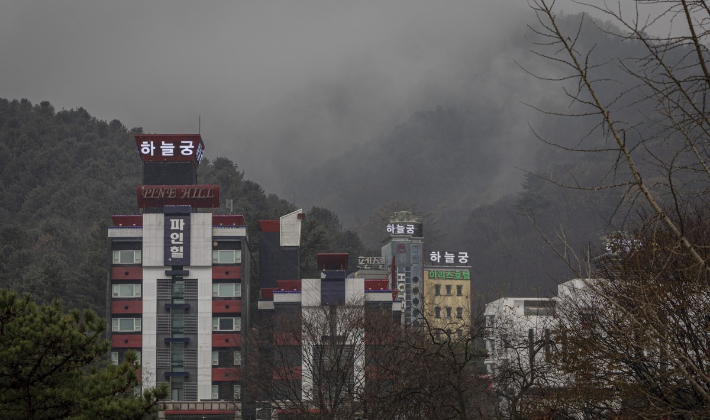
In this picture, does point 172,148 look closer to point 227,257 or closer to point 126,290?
point 227,257

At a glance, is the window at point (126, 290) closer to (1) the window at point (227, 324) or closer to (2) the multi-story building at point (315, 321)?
(1) the window at point (227, 324)

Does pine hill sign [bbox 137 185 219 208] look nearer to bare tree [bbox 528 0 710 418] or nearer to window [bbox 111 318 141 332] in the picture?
window [bbox 111 318 141 332]

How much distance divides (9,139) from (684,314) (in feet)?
588

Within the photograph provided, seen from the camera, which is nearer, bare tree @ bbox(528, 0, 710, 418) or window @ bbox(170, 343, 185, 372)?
bare tree @ bbox(528, 0, 710, 418)

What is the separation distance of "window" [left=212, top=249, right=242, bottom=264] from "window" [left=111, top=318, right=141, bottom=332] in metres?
8.21

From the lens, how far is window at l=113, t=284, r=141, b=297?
8031 centimetres

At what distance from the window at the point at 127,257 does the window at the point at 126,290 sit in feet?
6.69

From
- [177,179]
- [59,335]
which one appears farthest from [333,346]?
[59,335]

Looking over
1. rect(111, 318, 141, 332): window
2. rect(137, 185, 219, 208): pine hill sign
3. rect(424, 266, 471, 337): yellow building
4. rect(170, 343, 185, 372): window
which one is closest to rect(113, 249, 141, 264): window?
rect(137, 185, 219, 208): pine hill sign

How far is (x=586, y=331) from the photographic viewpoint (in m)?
32.4

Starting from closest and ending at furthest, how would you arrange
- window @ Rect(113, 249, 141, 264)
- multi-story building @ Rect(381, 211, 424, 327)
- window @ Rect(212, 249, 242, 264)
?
window @ Rect(113, 249, 141, 264) → window @ Rect(212, 249, 242, 264) → multi-story building @ Rect(381, 211, 424, 327)

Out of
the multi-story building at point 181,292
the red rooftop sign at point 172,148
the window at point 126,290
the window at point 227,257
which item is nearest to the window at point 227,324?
the multi-story building at point 181,292

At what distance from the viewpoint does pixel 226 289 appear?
267ft

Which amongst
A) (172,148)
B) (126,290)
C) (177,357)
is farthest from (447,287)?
(126,290)
